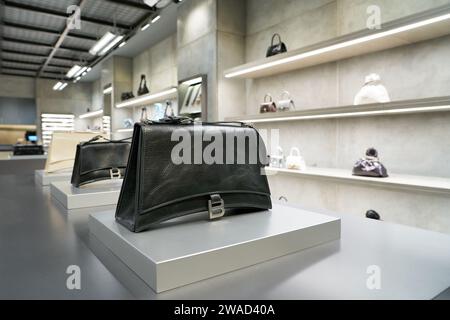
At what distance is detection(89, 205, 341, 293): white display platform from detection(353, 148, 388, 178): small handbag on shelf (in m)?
1.51

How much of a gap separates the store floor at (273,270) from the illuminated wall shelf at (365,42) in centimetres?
148

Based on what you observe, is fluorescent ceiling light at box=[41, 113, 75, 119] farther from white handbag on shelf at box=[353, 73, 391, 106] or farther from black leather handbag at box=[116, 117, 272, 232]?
black leather handbag at box=[116, 117, 272, 232]

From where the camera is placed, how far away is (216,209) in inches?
22.7

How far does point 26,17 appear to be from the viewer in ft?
16.0

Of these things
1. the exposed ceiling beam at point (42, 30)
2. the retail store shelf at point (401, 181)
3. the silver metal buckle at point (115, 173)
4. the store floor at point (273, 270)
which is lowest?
the retail store shelf at point (401, 181)

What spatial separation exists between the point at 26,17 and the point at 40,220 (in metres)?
5.54

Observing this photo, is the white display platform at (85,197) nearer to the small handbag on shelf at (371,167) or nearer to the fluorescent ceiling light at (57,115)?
the small handbag on shelf at (371,167)

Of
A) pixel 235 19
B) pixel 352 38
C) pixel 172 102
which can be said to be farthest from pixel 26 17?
pixel 352 38

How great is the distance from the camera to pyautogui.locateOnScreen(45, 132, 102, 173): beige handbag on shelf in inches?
55.5

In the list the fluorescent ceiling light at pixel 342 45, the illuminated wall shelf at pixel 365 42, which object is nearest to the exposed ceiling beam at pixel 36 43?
the fluorescent ceiling light at pixel 342 45

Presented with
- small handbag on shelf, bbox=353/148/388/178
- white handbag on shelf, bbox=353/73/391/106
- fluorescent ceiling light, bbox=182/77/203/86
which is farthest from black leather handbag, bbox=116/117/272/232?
fluorescent ceiling light, bbox=182/77/203/86

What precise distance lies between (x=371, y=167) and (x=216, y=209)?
1.68m

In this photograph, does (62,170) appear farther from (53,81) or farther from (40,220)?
(53,81)

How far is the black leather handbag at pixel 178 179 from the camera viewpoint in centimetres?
51
